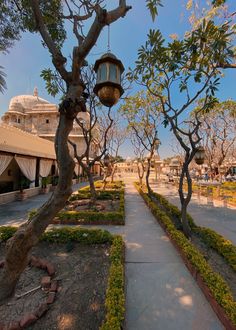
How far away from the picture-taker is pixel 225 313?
100 inches

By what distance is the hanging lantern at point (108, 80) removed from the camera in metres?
2.34

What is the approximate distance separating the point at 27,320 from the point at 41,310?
225 mm

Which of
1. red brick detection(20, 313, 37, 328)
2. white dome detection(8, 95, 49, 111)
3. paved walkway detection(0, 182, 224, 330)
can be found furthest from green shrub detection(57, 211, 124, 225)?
white dome detection(8, 95, 49, 111)

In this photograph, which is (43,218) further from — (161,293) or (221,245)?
(221,245)

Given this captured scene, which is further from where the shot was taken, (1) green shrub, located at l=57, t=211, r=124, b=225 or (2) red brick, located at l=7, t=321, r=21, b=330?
(1) green shrub, located at l=57, t=211, r=124, b=225

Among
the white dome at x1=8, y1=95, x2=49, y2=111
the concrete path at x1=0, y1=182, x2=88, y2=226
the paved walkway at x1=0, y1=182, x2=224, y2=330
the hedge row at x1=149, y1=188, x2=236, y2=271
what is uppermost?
the white dome at x1=8, y1=95, x2=49, y2=111

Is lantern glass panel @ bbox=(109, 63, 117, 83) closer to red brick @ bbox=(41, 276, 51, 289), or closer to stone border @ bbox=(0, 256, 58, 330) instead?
stone border @ bbox=(0, 256, 58, 330)

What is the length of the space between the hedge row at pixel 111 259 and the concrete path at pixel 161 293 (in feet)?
1.31

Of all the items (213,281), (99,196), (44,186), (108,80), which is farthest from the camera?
(44,186)

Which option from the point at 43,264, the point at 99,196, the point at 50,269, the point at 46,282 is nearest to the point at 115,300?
the point at 46,282

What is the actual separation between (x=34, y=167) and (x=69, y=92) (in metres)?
12.8

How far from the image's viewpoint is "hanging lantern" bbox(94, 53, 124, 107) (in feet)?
7.66

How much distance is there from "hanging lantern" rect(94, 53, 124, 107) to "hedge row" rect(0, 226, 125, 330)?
2892mm

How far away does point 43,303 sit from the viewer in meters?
A: 2.85
